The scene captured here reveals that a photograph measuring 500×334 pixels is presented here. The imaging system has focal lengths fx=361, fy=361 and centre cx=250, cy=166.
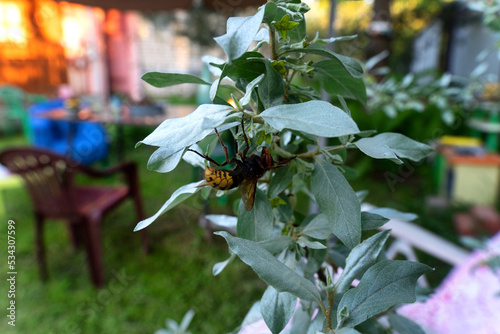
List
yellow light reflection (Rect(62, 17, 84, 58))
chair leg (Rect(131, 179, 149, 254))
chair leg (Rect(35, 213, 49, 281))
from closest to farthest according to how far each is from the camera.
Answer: chair leg (Rect(35, 213, 49, 281)) → chair leg (Rect(131, 179, 149, 254)) → yellow light reflection (Rect(62, 17, 84, 58))

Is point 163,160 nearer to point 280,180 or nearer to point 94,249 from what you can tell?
point 280,180

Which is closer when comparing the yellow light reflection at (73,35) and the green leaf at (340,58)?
the green leaf at (340,58)

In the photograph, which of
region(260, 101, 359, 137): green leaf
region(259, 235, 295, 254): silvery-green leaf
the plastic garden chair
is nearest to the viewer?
region(260, 101, 359, 137): green leaf

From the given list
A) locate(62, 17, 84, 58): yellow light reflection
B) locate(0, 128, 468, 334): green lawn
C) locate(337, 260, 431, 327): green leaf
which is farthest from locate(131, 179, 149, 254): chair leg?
locate(62, 17, 84, 58): yellow light reflection

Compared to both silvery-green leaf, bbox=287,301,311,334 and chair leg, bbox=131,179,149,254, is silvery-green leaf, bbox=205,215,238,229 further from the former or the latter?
chair leg, bbox=131,179,149,254

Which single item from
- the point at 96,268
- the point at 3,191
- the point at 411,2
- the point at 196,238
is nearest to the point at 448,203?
the point at 196,238

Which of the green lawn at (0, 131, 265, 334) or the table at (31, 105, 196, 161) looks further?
the table at (31, 105, 196, 161)

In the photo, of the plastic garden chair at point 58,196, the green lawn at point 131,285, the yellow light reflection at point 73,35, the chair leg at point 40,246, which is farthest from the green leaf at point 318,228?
the yellow light reflection at point 73,35

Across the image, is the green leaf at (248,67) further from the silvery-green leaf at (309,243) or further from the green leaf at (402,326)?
the green leaf at (402,326)
